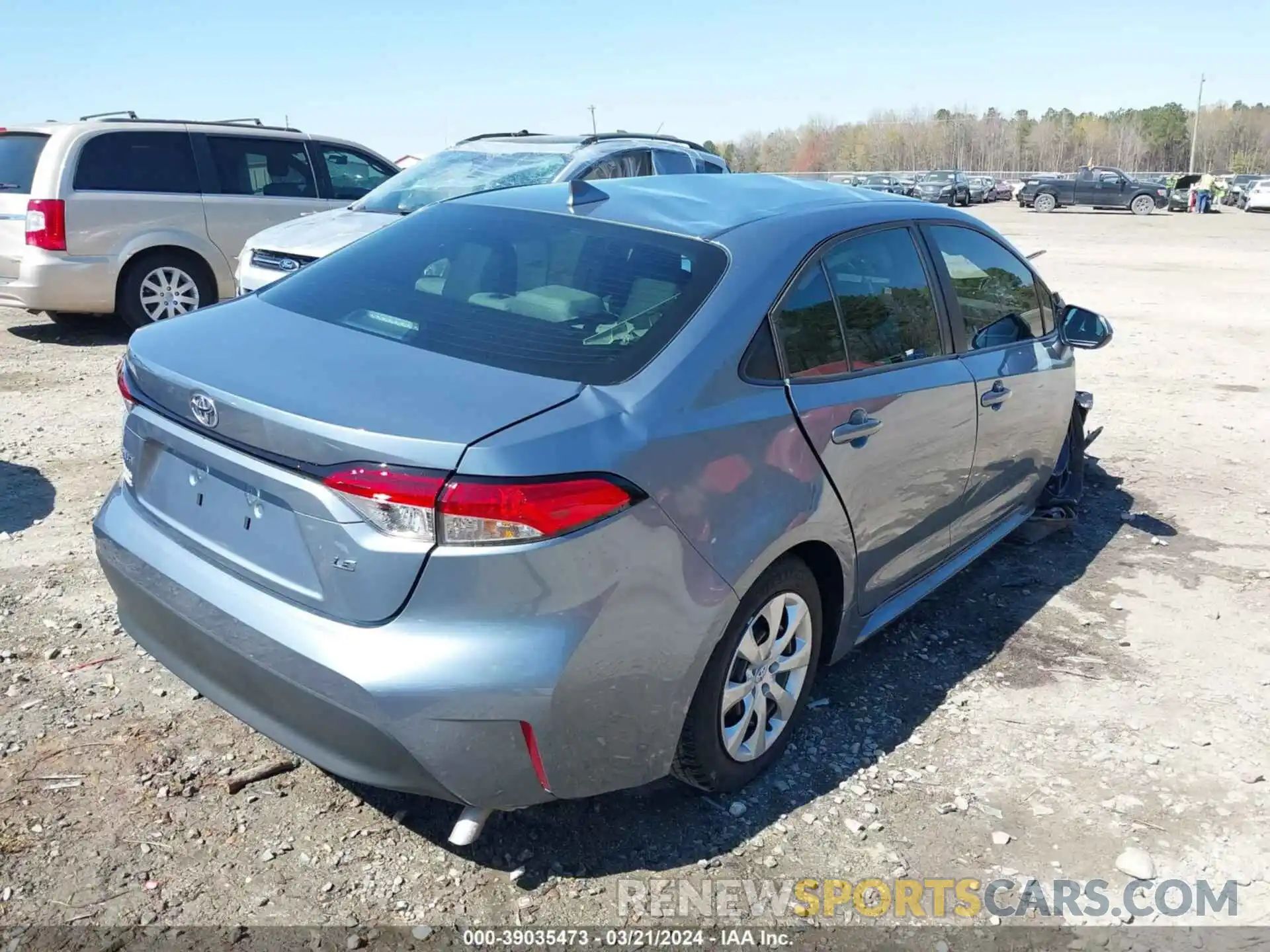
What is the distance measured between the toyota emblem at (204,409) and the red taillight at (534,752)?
1055mm

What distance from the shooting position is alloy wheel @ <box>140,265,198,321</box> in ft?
30.5

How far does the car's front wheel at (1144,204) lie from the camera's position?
41625 millimetres

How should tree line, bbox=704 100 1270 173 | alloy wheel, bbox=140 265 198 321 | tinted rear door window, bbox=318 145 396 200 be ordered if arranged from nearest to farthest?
alloy wheel, bbox=140 265 198 321 → tinted rear door window, bbox=318 145 396 200 → tree line, bbox=704 100 1270 173

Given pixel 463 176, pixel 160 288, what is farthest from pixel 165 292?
pixel 463 176

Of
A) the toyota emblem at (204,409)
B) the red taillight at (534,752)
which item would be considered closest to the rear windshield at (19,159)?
the toyota emblem at (204,409)

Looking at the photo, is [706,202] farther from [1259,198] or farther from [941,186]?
[1259,198]

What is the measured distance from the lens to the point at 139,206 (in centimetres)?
907

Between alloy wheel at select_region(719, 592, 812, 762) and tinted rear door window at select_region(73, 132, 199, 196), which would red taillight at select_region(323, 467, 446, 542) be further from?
tinted rear door window at select_region(73, 132, 199, 196)

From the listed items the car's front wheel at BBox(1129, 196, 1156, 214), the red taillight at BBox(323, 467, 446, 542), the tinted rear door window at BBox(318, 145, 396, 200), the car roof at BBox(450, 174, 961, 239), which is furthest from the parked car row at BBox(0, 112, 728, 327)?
the car's front wheel at BBox(1129, 196, 1156, 214)

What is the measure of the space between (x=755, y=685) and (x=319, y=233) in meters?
5.84

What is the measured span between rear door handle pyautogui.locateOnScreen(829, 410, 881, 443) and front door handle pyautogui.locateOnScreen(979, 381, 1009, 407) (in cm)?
90

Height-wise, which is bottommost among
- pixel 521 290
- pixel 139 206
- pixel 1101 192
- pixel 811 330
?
pixel 811 330

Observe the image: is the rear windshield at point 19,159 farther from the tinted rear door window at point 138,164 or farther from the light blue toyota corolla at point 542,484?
the light blue toyota corolla at point 542,484

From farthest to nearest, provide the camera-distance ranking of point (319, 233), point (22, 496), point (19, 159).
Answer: point (19, 159) < point (319, 233) < point (22, 496)
